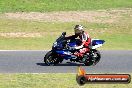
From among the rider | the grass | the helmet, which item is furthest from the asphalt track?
the grass

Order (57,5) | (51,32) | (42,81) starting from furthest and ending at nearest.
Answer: (57,5) → (51,32) → (42,81)

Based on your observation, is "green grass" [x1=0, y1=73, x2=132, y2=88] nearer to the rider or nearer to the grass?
the rider

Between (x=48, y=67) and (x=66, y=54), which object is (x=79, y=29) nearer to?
(x=66, y=54)

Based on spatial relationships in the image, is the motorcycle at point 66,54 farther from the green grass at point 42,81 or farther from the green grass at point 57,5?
the green grass at point 57,5

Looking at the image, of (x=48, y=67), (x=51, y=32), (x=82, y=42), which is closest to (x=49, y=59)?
(x=48, y=67)

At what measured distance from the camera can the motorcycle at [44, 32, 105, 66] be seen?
19.3 m

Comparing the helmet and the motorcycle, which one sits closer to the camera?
the helmet

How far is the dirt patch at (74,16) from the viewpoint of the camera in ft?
111

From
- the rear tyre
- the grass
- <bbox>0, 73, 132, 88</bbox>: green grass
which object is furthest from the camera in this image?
the grass

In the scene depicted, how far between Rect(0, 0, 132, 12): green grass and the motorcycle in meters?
17.2

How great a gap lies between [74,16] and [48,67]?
16.0 m

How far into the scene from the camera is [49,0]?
40.5m

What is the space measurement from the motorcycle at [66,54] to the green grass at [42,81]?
2.67 metres

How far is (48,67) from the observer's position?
18.9 meters
